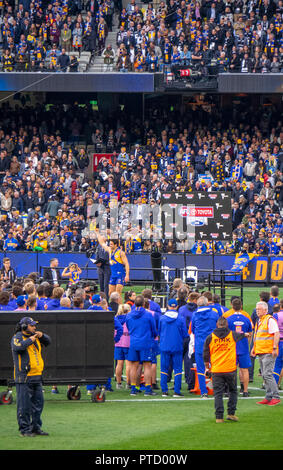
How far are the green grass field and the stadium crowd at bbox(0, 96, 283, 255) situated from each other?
48.6 ft

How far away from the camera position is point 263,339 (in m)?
14.3

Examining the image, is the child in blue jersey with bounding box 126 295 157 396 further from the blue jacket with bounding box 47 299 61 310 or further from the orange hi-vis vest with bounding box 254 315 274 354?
the orange hi-vis vest with bounding box 254 315 274 354

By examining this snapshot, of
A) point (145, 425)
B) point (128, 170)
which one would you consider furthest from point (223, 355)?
point (128, 170)

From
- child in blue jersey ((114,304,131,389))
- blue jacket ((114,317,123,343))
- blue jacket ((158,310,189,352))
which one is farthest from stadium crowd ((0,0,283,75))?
blue jacket ((158,310,189,352))

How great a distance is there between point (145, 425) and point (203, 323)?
2.64 m

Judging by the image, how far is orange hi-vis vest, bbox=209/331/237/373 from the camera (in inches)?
503

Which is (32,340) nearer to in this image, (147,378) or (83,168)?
(147,378)

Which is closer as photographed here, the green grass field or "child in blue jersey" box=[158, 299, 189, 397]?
the green grass field

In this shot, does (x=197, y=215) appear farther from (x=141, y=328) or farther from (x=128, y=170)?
(x=128, y=170)

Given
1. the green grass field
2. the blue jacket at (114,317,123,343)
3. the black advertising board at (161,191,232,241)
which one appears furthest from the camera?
the black advertising board at (161,191,232,241)

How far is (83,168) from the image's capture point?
1471 inches

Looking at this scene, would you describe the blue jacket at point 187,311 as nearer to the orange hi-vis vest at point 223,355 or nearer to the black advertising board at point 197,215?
the orange hi-vis vest at point 223,355

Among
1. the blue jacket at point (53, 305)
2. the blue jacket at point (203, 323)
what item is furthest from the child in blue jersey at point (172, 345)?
the blue jacket at point (53, 305)
